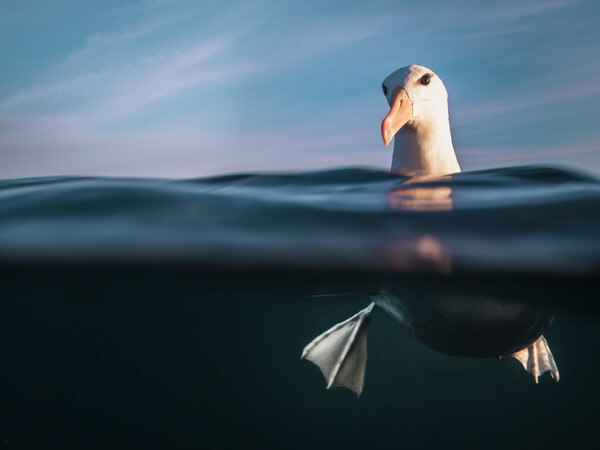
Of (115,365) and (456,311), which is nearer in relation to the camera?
(456,311)

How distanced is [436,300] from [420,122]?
1554 millimetres

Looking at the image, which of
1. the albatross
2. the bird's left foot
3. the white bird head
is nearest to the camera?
the albatross

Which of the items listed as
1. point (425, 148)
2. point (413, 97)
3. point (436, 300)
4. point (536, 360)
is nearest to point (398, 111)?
point (413, 97)

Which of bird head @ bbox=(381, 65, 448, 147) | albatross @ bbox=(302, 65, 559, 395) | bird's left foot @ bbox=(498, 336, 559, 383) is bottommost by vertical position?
bird's left foot @ bbox=(498, 336, 559, 383)

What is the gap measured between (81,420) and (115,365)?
342 centimetres

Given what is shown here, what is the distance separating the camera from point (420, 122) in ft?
12.8

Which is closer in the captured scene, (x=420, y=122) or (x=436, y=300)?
(x=436, y=300)

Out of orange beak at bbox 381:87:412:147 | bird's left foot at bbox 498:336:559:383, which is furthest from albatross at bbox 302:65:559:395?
bird's left foot at bbox 498:336:559:383

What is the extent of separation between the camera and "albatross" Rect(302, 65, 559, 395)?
3480mm

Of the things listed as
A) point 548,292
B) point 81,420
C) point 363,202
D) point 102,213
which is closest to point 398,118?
point 363,202

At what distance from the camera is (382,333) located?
20.5 meters

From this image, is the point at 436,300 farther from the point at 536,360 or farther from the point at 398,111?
the point at 536,360

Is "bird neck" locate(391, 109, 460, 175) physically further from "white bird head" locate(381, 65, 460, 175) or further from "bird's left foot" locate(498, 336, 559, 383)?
"bird's left foot" locate(498, 336, 559, 383)

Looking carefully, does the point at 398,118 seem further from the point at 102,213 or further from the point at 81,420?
the point at 81,420
